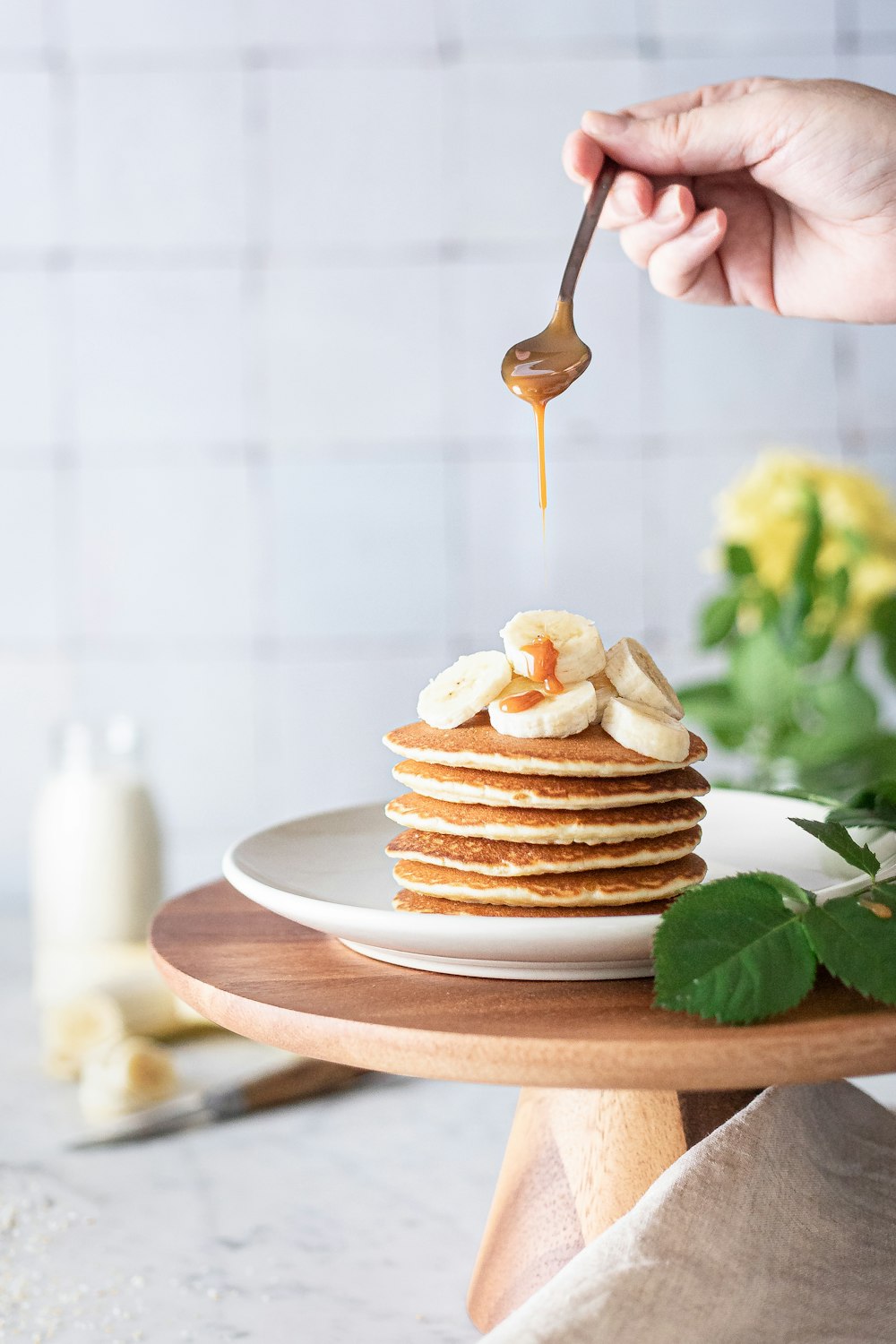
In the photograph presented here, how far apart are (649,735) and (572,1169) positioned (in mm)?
272

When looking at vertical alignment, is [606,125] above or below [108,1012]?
above

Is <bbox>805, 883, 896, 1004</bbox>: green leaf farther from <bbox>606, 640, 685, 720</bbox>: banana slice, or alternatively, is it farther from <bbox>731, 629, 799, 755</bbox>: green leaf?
<bbox>731, 629, 799, 755</bbox>: green leaf

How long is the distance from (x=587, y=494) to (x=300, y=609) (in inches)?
19.0

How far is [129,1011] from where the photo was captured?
53.5 inches

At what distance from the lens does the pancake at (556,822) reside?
0.75 metres

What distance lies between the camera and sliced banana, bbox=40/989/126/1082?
1.30 metres

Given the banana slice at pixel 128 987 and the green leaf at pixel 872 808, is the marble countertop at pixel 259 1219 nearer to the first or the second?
the banana slice at pixel 128 987

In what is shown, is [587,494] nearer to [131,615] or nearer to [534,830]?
[131,615]

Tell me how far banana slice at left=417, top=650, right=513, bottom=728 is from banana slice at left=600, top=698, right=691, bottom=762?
80 mm

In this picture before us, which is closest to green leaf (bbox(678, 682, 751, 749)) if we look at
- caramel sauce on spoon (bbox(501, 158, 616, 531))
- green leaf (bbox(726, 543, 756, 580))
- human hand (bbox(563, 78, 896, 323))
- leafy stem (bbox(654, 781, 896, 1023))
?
green leaf (bbox(726, 543, 756, 580))

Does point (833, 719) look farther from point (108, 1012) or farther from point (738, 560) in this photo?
point (108, 1012)

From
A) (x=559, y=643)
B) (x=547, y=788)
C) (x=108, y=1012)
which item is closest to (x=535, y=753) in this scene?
(x=547, y=788)

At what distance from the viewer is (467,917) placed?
67cm

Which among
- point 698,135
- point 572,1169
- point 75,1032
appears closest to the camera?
point 572,1169
